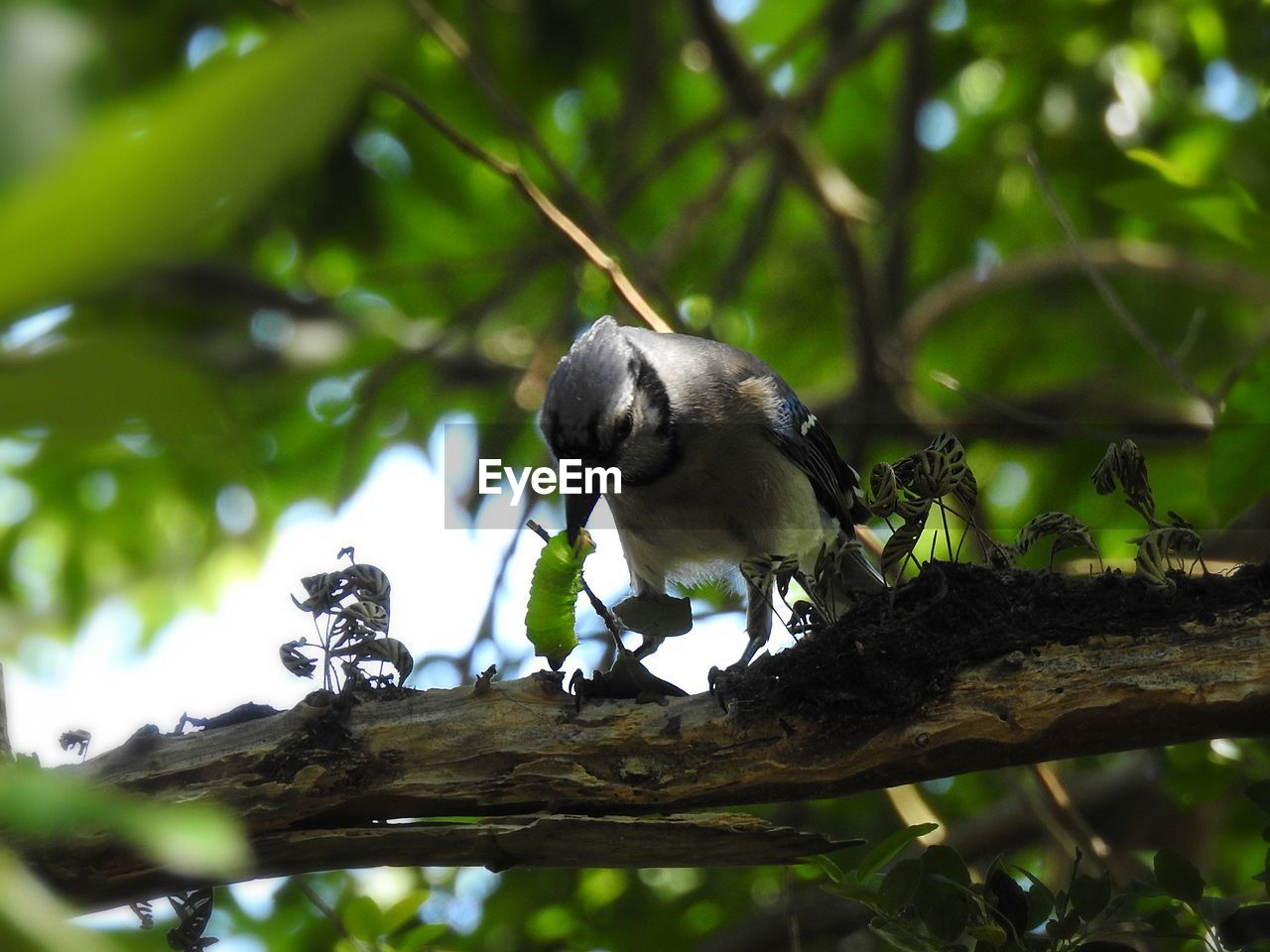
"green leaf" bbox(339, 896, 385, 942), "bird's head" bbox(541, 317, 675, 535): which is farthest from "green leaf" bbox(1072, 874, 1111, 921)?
"bird's head" bbox(541, 317, 675, 535)

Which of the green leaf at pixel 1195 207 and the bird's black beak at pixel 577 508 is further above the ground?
the green leaf at pixel 1195 207

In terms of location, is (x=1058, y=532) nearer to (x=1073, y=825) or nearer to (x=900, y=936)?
(x=900, y=936)

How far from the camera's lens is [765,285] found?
5.98 metres

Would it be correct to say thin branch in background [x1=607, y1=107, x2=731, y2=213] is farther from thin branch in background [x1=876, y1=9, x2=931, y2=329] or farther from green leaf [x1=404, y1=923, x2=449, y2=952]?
green leaf [x1=404, y1=923, x2=449, y2=952]

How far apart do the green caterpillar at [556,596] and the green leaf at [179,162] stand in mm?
1776

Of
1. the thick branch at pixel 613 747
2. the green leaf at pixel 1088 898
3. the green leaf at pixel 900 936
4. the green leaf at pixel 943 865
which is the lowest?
the green leaf at pixel 1088 898

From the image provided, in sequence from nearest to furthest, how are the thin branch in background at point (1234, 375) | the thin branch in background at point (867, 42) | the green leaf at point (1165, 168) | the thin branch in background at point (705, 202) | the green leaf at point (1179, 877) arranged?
the green leaf at point (1179, 877) < the green leaf at point (1165, 168) < the thin branch in background at point (1234, 375) < the thin branch in background at point (705, 202) < the thin branch in background at point (867, 42)

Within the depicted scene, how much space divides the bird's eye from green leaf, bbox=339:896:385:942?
1453 millimetres

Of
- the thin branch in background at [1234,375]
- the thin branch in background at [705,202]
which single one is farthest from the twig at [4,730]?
the thin branch in background at [1234,375]

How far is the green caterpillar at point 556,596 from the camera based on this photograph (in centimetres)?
228

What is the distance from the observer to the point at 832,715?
7.23ft

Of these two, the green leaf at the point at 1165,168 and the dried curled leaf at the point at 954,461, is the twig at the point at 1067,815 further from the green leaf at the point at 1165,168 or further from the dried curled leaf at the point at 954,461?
the green leaf at the point at 1165,168

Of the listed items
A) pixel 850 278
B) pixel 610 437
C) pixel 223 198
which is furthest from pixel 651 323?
pixel 223 198

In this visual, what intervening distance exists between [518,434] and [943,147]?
2.54 m
